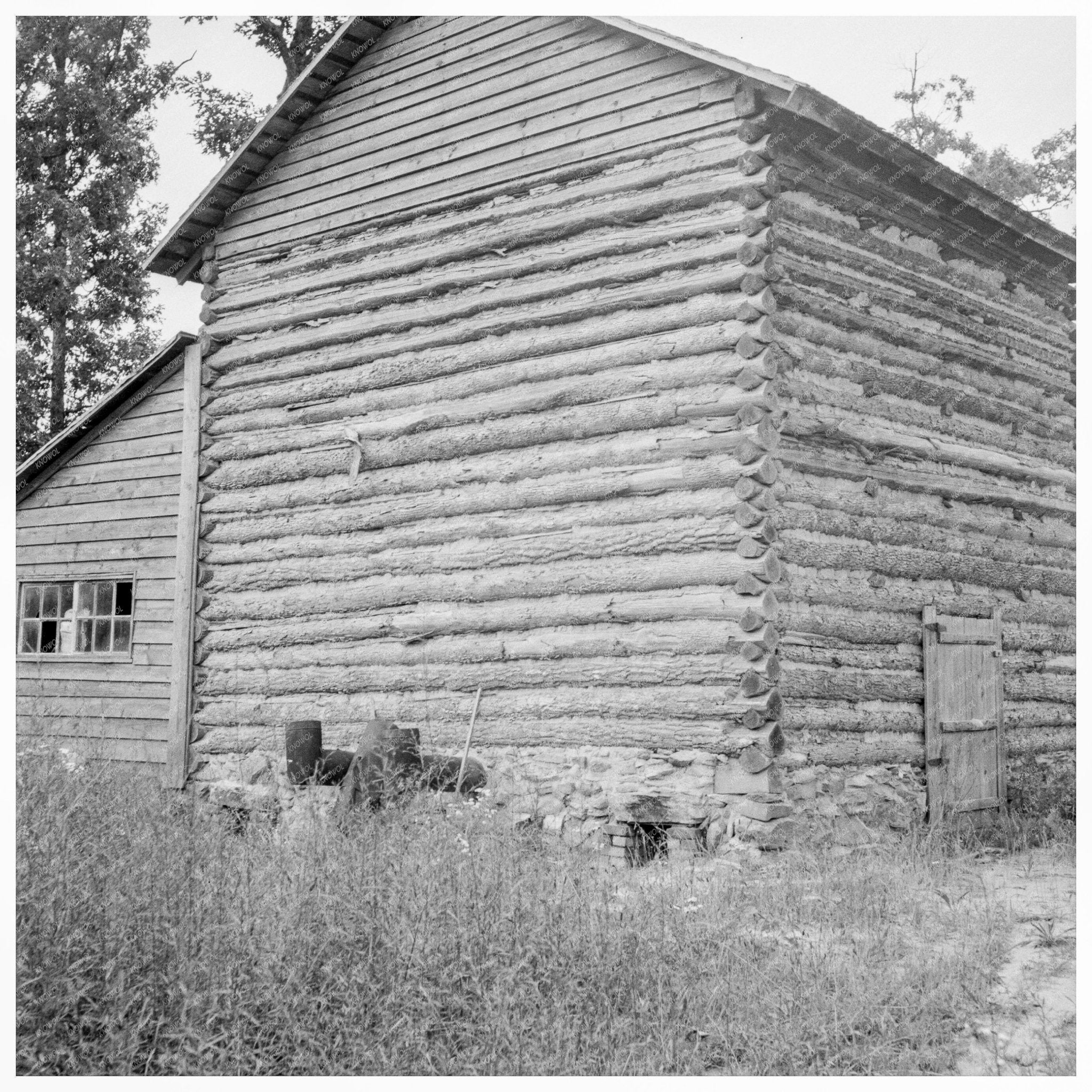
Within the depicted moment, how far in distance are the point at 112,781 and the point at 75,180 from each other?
15.4m

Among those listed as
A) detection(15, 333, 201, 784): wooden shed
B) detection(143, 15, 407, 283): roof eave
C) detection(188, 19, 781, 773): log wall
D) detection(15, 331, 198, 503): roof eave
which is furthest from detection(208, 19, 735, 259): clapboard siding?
detection(15, 333, 201, 784): wooden shed

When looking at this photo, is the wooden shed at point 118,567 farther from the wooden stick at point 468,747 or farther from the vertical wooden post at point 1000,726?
the vertical wooden post at point 1000,726

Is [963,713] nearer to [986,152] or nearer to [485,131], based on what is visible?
[485,131]

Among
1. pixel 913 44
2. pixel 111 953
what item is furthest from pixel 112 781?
pixel 913 44

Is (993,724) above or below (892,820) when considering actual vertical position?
above

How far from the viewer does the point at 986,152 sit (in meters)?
27.2

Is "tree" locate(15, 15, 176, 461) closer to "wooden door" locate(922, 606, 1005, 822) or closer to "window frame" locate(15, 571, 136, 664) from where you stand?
"window frame" locate(15, 571, 136, 664)

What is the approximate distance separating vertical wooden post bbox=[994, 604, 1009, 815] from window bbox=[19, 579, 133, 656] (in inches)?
340

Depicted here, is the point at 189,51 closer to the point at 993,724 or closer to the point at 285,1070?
the point at 993,724

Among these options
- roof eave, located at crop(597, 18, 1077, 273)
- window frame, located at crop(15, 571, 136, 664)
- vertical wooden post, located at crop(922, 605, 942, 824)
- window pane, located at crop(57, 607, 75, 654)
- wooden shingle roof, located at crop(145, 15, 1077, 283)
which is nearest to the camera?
roof eave, located at crop(597, 18, 1077, 273)

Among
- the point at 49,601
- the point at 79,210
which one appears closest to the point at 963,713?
the point at 49,601

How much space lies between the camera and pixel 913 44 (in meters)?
22.1

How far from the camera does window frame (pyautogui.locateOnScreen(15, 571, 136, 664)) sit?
12.6 metres

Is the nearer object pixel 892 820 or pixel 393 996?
pixel 393 996
